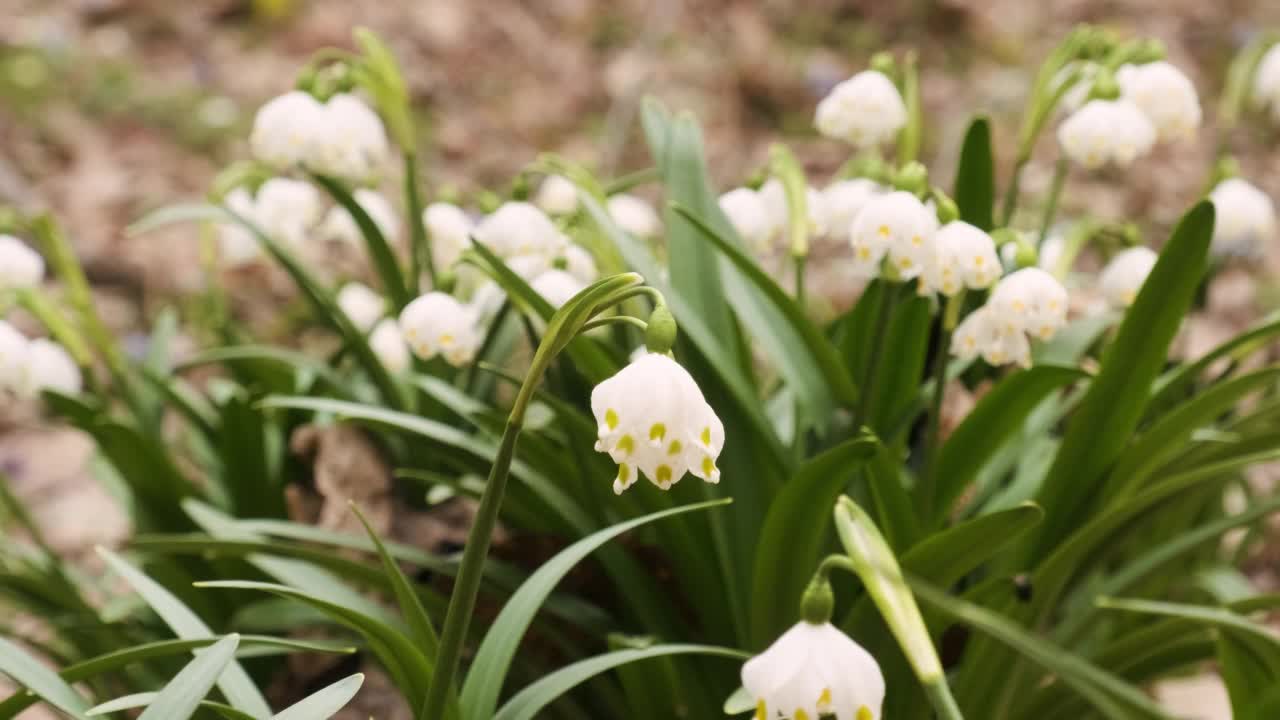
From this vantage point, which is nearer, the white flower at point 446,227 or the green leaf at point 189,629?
the green leaf at point 189,629

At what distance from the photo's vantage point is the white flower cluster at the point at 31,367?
55.8 inches

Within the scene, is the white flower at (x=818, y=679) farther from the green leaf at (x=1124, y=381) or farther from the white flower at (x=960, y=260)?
the green leaf at (x=1124, y=381)

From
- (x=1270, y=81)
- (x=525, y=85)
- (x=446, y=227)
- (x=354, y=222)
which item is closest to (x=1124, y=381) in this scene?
(x=1270, y=81)

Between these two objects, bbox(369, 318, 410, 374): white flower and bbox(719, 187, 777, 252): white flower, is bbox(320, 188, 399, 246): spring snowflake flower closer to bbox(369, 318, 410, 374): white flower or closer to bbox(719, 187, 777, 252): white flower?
bbox(369, 318, 410, 374): white flower

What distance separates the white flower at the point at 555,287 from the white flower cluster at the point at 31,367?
1.97 feet

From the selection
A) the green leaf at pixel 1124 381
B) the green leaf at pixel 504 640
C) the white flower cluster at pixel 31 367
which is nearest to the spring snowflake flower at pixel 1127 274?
the green leaf at pixel 1124 381

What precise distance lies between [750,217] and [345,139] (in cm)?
53

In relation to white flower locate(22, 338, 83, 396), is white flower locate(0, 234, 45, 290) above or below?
above

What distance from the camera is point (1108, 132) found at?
1.42 metres

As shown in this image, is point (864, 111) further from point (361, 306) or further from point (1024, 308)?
point (361, 306)

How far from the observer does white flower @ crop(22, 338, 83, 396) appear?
1.52 metres

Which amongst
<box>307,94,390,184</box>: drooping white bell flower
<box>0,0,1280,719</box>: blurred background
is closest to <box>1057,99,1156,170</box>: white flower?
<box>307,94,390,184</box>: drooping white bell flower

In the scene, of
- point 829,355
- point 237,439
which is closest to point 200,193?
point 237,439

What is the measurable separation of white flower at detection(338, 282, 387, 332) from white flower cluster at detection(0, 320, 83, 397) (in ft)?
1.56
